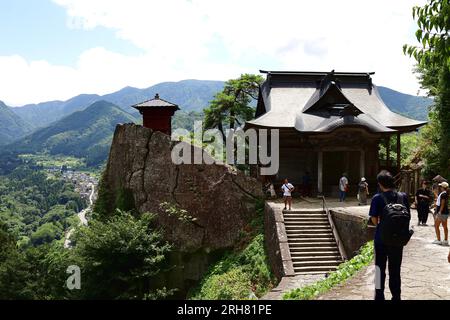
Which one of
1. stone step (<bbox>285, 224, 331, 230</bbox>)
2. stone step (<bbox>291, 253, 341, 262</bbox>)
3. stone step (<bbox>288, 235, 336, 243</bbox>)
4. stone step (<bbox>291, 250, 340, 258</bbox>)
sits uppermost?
stone step (<bbox>285, 224, 331, 230</bbox>)

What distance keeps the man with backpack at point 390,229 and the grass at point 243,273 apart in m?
8.66

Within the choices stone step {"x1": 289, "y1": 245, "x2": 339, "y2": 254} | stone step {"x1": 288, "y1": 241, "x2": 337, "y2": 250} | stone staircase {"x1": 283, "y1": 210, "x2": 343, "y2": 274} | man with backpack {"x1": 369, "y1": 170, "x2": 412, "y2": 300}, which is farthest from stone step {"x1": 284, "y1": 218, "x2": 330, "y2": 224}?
man with backpack {"x1": 369, "y1": 170, "x2": 412, "y2": 300}

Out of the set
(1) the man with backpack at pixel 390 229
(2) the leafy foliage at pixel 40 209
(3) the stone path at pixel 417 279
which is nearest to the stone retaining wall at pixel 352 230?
(3) the stone path at pixel 417 279

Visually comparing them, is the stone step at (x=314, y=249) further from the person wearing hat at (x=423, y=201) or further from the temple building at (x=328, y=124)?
the temple building at (x=328, y=124)

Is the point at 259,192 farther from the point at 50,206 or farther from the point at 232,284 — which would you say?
the point at 50,206

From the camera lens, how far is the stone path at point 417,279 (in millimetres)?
7395

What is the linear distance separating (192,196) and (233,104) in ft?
36.3

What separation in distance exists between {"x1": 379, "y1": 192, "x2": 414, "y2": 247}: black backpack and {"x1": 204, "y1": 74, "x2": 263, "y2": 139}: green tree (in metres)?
24.0

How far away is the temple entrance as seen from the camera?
23.8 meters

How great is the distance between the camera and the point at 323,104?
23953 millimetres

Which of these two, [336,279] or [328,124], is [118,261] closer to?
[336,279]

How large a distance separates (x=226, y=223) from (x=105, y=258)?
609cm

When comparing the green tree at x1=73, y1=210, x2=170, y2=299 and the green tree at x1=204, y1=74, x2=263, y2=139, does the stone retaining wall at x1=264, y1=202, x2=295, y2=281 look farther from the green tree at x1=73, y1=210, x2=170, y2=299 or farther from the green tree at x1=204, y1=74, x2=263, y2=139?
the green tree at x1=204, y1=74, x2=263, y2=139
